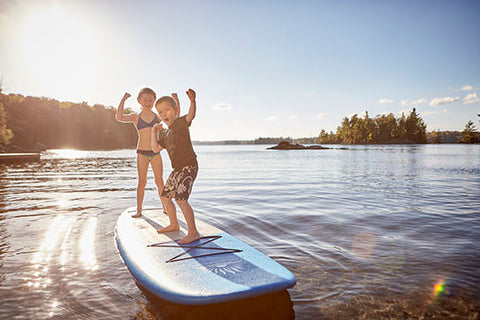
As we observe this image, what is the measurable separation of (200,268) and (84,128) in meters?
123

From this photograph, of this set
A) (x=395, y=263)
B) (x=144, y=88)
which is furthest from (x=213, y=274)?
(x=144, y=88)

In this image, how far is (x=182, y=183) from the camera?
4.08 m

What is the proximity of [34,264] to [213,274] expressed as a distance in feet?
9.15

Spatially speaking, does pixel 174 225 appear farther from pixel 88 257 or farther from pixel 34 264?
pixel 34 264

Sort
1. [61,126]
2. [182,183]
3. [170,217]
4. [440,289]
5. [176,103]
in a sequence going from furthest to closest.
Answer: [61,126] → [170,217] → [176,103] → [182,183] → [440,289]

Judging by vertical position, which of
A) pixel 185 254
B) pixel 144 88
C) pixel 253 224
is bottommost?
pixel 253 224

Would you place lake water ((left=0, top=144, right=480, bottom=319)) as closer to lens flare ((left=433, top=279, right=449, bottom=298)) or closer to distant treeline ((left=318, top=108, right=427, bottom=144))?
lens flare ((left=433, top=279, right=449, bottom=298))

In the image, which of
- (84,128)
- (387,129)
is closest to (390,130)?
(387,129)

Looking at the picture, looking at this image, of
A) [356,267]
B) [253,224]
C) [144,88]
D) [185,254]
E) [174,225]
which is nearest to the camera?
[185,254]

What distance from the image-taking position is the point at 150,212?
19.4 feet

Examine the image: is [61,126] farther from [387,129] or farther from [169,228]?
[387,129]

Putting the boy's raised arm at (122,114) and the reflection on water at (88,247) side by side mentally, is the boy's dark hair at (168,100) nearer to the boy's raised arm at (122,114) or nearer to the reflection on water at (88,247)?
the boy's raised arm at (122,114)

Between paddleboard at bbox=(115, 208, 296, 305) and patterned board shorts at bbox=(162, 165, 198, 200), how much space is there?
2.17 ft

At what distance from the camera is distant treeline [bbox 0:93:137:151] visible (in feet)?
274
